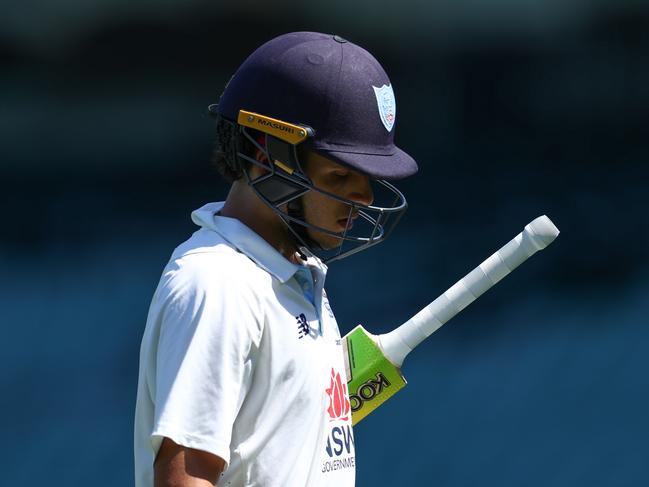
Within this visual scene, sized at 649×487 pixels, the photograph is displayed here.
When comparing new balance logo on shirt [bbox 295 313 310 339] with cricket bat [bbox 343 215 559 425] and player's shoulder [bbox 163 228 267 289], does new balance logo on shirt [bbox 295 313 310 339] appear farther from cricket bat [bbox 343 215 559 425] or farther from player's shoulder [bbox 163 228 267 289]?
cricket bat [bbox 343 215 559 425]

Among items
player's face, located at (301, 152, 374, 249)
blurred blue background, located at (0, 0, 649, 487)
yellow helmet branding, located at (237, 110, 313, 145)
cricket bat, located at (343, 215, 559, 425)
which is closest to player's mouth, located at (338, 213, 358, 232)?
player's face, located at (301, 152, 374, 249)

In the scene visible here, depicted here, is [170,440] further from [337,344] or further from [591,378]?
[591,378]

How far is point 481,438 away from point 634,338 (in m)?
0.46

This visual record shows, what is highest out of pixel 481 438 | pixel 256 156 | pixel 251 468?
pixel 256 156

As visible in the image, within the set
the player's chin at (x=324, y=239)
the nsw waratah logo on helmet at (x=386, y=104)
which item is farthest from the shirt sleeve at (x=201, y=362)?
the nsw waratah logo on helmet at (x=386, y=104)

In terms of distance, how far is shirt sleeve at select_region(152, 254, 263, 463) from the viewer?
1.39 m

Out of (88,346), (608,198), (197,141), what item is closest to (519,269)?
(608,198)

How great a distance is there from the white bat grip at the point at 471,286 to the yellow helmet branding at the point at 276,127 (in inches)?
25.1

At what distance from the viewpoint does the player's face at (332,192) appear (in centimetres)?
159

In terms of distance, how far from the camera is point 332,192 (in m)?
1.59

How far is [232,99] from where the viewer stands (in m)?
1.64

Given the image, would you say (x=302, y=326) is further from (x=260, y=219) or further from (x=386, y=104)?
(x=386, y=104)

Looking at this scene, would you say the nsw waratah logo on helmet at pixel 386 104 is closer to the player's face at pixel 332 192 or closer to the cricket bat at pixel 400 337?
the player's face at pixel 332 192

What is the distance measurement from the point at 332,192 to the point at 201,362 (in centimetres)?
30
